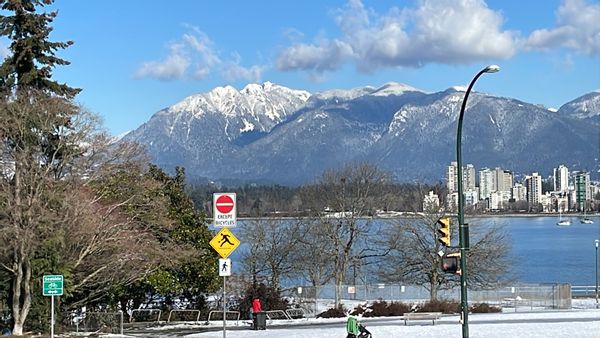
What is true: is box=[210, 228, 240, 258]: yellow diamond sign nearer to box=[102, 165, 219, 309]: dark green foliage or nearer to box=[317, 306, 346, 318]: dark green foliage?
box=[102, 165, 219, 309]: dark green foliage

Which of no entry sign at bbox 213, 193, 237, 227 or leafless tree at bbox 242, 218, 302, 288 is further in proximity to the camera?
leafless tree at bbox 242, 218, 302, 288

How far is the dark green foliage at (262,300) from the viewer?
1917 inches

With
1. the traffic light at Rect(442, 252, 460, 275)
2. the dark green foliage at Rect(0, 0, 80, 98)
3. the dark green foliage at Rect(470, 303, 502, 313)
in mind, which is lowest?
the dark green foliage at Rect(470, 303, 502, 313)

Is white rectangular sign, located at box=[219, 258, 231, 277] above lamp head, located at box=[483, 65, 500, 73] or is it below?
below

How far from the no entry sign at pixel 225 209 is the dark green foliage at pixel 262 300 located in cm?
2646

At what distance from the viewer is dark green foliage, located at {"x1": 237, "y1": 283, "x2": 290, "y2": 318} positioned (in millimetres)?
48688

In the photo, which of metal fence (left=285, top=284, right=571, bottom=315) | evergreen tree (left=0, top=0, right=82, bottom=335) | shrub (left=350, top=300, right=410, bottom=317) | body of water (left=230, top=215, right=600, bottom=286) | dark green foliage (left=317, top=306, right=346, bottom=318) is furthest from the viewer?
body of water (left=230, top=215, right=600, bottom=286)

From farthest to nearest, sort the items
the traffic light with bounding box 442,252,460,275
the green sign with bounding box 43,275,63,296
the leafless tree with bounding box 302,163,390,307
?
the leafless tree with bounding box 302,163,390,307, the green sign with bounding box 43,275,63,296, the traffic light with bounding box 442,252,460,275

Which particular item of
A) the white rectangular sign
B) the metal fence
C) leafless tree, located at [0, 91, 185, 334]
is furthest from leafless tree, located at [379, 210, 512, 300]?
the white rectangular sign

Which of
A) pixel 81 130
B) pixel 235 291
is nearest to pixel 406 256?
pixel 235 291

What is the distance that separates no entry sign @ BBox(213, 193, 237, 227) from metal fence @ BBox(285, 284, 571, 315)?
31118 millimetres

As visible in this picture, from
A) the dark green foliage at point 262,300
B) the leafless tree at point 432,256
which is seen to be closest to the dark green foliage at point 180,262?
the dark green foliage at point 262,300

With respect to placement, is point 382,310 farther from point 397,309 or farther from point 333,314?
point 333,314

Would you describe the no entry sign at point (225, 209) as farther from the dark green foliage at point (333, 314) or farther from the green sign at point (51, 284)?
the dark green foliage at point (333, 314)
